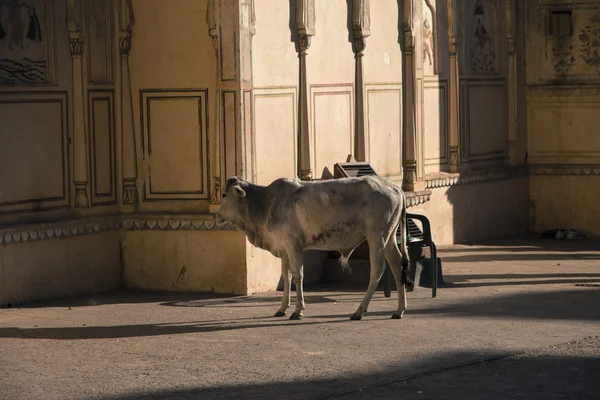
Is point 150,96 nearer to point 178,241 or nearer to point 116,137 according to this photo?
point 116,137

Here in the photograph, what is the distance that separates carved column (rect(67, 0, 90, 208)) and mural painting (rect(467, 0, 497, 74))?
24.6ft

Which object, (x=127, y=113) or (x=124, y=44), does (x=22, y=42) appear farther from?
(x=127, y=113)

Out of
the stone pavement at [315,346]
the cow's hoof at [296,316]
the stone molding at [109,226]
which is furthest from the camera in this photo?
the stone molding at [109,226]

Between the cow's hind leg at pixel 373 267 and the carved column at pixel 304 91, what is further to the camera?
the carved column at pixel 304 91

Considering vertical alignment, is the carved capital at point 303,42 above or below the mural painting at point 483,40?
below

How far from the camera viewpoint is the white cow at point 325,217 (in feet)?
39.3

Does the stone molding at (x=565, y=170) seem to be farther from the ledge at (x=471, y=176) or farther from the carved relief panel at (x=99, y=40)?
the carved relief panel at (x=99, y=40)

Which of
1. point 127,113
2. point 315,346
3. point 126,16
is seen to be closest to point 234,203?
point 315,346

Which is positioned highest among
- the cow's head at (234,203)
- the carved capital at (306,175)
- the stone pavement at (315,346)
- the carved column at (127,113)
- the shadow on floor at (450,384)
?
the carved column at (127,113)

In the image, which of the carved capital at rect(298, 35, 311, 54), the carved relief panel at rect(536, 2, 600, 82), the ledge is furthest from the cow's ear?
the carved relief panel at rect(536, 2, 600, 82)

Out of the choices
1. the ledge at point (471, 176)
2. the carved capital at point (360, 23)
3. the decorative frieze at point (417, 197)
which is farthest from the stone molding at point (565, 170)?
the carved capital at point (360, 23)

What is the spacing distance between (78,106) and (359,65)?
373cm

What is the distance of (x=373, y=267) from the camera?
12.1 metres

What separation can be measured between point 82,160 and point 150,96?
1.00 m
